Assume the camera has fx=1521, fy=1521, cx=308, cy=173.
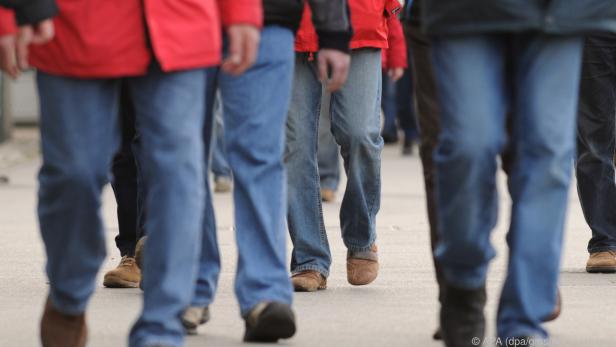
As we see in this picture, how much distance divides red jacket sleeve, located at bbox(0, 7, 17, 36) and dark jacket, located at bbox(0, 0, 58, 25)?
0.02 m

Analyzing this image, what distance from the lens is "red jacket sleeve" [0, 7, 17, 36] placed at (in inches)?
159

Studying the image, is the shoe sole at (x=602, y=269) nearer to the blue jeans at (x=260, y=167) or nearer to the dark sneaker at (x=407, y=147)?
the blue jeans at (x=260, y=167)

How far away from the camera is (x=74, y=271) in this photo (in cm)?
425

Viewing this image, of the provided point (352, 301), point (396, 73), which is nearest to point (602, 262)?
point (396, 73)

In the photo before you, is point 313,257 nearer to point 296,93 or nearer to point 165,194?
point 296,93

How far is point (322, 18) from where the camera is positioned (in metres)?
5.05

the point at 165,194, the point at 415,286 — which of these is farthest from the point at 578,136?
the point at 165,194

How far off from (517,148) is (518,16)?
1.24 ft

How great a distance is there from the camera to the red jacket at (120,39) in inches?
161

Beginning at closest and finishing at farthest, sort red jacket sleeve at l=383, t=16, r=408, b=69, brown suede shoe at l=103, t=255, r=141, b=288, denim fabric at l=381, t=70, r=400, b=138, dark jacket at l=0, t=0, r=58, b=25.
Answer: dark jacket at l=0, t=0, r=58, b=25, brown suede shoe at l=103, t=255, r=141, b=288, red jacket sleeve at l=383, t=16, r=408, b=69, denim fabric at l=381, t=70, r=400, b=138

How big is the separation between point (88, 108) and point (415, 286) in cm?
268

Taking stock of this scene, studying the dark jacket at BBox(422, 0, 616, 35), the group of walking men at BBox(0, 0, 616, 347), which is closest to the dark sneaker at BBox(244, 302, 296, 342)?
the group of walking men at BBox(0, 0, 616, 347)

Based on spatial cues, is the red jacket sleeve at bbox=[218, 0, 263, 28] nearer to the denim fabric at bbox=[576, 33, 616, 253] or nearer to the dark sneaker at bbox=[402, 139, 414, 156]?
the denim fabric at bbox=[576, 33, 616, 253]

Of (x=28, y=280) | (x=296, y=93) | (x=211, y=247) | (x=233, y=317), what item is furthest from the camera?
(x=28, y=280)
